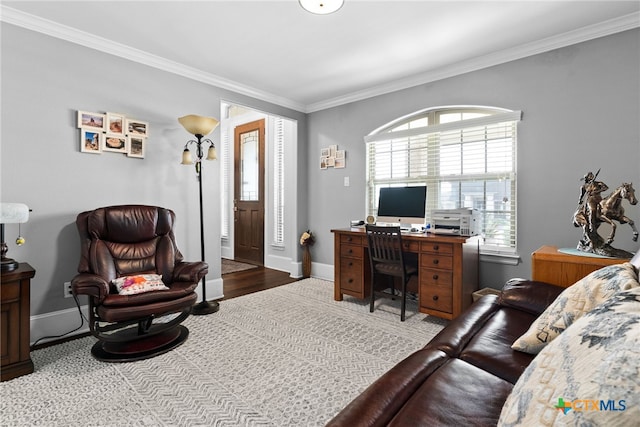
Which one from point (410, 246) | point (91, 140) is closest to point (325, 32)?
point (410, 246)

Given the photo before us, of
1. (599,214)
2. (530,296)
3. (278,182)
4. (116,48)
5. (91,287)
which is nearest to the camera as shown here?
(530,296)

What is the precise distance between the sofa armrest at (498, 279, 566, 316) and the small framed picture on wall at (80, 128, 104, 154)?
3.37m

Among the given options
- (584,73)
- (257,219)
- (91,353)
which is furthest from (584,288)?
(257,219)

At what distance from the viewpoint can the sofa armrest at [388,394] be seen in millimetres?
894

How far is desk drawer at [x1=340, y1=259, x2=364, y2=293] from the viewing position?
3412 mm

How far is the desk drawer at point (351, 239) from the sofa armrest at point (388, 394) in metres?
2.10

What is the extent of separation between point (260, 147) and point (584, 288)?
4.78 meters

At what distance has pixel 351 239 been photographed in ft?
11.3

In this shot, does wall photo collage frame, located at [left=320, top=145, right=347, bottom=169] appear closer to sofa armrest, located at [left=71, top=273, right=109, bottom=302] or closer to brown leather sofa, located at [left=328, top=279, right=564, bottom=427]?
brown leather sofa, located at [left=328, top=279, right=564, bottom=427]

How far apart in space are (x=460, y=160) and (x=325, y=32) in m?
1.85

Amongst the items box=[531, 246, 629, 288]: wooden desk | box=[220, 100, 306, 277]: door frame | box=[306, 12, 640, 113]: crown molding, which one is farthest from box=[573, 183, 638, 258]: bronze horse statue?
box=[220, 100, 306, 277]: door frame

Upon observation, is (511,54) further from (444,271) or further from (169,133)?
(169,133)

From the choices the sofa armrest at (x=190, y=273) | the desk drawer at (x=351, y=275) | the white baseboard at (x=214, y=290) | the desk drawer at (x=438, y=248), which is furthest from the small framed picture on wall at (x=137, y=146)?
the desk drawer at (x=438, y=248)

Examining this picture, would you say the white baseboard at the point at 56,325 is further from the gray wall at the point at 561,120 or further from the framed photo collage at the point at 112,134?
the gray wall at the point at 561,120
